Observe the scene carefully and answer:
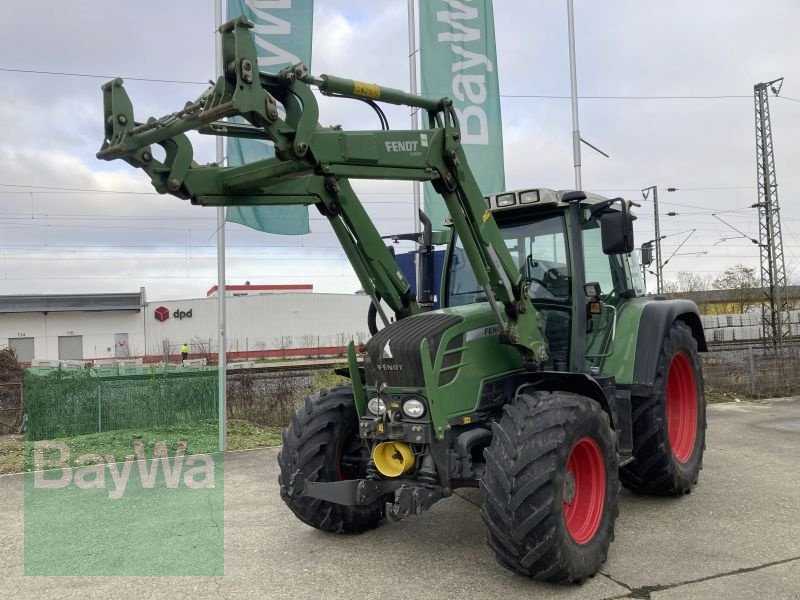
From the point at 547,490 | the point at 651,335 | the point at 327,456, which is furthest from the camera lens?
the point at 651,335

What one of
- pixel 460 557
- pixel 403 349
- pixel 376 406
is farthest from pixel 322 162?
pixel 460 557

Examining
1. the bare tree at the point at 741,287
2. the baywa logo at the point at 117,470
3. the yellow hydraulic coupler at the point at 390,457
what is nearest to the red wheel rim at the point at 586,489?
the yellow hydraulic coupler at the point at 390,457

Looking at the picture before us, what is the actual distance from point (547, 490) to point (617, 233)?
2021 millimetres

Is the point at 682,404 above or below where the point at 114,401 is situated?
above

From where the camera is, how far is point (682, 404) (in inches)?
269

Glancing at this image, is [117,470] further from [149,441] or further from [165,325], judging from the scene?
[165,325]

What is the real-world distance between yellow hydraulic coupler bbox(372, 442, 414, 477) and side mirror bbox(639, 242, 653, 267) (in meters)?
3.38

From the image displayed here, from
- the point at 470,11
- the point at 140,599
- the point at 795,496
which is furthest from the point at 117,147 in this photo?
the point at 470,11

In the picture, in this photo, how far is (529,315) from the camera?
17.0 feet

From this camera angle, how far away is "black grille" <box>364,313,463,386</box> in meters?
4.73

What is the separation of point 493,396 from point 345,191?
5.94 feet

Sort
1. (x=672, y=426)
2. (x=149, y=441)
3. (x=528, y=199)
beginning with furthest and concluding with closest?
(x=149, y=441), (x=672, y=426), (x=528, y=199)

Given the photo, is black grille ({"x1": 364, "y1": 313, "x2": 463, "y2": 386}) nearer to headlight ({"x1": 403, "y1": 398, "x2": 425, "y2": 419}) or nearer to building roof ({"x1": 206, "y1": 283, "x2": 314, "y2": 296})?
headlight ({"x1": 403, "y1": 398, "x2": 425, "y2": 419})

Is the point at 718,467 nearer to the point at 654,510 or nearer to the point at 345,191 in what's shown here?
the point at 654,510
